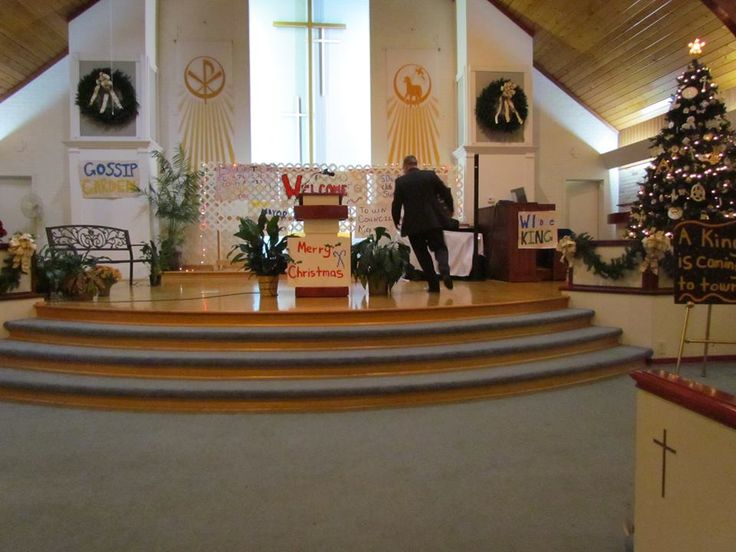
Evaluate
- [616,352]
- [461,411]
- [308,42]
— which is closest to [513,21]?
[308,42]

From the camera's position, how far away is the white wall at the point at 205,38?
9.65 meters

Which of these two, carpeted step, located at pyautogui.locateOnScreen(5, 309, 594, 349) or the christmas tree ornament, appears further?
the christmas tree ornament

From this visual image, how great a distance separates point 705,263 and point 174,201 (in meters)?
7.65

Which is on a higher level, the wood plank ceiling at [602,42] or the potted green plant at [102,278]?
the wood plank ceiling at [602,42]

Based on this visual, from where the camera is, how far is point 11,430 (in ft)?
10.1

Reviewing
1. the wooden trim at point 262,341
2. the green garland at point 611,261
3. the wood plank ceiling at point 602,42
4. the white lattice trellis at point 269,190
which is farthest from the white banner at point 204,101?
the green garland at point 611,261

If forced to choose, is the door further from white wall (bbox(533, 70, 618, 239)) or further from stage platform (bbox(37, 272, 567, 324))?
stage platform (bbox(37, 272, 567, 324))

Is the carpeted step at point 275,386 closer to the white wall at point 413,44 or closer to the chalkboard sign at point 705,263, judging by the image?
the chalkboard sign at point 705,263

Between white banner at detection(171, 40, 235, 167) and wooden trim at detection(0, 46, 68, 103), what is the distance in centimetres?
191

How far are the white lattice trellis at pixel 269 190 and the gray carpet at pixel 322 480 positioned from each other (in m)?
5.90

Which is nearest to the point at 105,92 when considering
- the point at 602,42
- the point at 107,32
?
the point at 107,32

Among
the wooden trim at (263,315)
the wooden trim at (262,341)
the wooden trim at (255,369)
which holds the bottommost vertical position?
the wooden trim at (255,369)

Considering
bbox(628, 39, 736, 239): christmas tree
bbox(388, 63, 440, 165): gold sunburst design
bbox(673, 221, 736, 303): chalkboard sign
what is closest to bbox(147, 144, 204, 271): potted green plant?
bbox(388, 63, 440, 165): gold sunburst design

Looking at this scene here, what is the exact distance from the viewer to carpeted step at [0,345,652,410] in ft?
11.3
